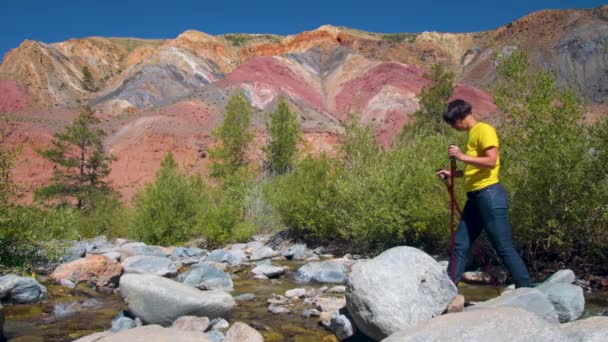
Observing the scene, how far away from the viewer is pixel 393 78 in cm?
6562

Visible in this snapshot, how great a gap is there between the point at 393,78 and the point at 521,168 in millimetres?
57879

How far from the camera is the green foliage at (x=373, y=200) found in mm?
11951

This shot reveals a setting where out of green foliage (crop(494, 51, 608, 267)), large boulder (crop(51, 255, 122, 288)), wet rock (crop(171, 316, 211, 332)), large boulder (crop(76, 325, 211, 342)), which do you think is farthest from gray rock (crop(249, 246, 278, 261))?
large boulder (crop(76, 325, 211, 342))

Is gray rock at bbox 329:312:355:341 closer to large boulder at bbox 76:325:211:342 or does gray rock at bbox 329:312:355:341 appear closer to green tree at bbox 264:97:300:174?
large boulder at bbox 76:325:211:342

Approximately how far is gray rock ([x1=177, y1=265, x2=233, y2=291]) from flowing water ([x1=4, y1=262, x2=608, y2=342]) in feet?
0.91

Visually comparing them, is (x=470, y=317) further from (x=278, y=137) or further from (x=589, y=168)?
(x=278, y=137)

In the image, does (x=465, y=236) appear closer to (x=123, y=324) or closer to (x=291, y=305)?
(x=291, y=305)

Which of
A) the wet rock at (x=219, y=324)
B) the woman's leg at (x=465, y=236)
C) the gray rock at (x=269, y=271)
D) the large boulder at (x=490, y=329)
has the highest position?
the woman's leg at (x=465, y=236)

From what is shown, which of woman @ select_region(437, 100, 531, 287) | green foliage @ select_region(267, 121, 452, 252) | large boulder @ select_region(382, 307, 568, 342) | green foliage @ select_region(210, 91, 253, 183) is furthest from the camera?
green foliage @ select_region(210, 91, 253, 183)

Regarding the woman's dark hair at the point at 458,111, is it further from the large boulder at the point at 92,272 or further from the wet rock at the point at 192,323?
the large boulder at the point at 92,272

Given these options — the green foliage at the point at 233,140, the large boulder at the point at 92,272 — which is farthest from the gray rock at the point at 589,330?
the green foliage at the point at 233,140

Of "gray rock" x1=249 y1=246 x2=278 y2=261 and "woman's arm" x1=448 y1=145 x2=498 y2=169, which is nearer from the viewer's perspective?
"woman's arm" x1=448 y1=145 x2=498 y2=169

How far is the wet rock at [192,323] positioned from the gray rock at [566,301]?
426cm

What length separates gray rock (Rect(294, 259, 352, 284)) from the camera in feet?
32.8
